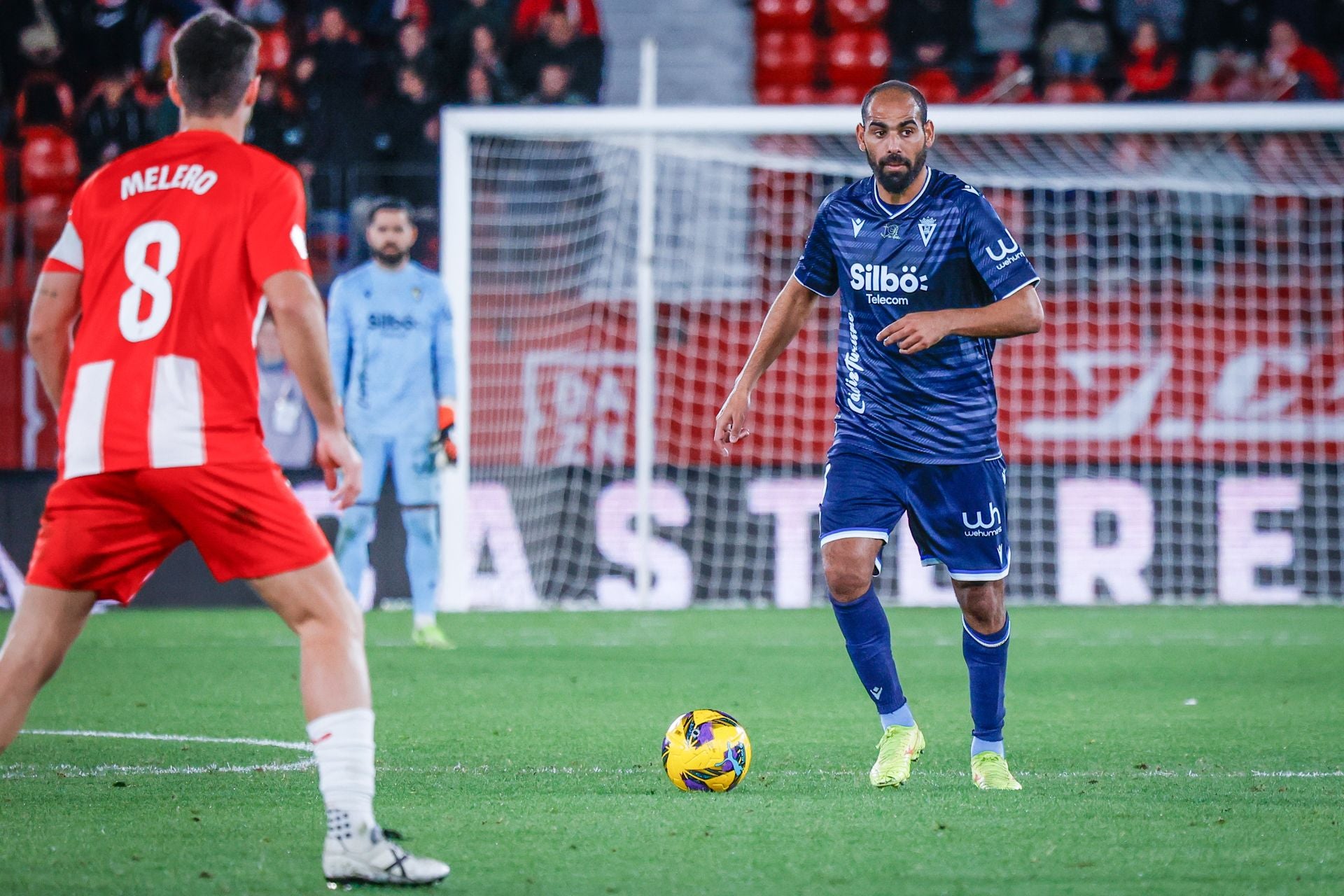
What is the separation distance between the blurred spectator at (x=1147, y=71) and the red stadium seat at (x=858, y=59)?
2131 mm

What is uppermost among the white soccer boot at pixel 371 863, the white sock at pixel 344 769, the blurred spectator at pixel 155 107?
the blurred spectator at pixel 155 107

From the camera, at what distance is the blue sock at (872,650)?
5.27 metres

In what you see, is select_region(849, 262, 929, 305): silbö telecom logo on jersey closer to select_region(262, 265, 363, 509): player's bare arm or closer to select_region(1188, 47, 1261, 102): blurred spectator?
select_region(262, 265, 363, 509): player's bare arm

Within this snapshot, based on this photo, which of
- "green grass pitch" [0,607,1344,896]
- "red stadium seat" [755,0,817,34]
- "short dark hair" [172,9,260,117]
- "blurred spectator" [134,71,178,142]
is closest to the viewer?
"short dark hair" [172,9,260,117]

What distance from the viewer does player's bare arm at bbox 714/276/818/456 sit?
5.47 m

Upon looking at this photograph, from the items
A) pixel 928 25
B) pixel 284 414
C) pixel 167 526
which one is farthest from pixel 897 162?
pixel 928 25

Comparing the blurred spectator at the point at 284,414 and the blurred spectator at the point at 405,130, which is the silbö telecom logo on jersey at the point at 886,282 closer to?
the blurred spectator at the point at 284,414

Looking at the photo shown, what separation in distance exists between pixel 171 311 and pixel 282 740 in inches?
114

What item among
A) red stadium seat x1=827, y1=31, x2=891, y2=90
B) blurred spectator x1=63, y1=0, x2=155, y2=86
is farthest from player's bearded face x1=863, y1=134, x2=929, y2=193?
blurred spectator x1=63, y1=0, x2=155, y2=86

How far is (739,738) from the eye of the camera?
5.11 meters

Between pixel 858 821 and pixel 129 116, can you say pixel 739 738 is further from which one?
pixel 129 116

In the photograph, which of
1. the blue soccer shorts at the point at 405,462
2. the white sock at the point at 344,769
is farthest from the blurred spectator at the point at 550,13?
the white sock at the point at 344,769

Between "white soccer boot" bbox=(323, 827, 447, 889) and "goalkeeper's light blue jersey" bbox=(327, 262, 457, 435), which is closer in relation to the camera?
"white soccer boot" bbox=(323, 827, 447, 889)

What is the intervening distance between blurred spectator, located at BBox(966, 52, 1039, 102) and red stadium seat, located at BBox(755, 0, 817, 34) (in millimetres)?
1840
